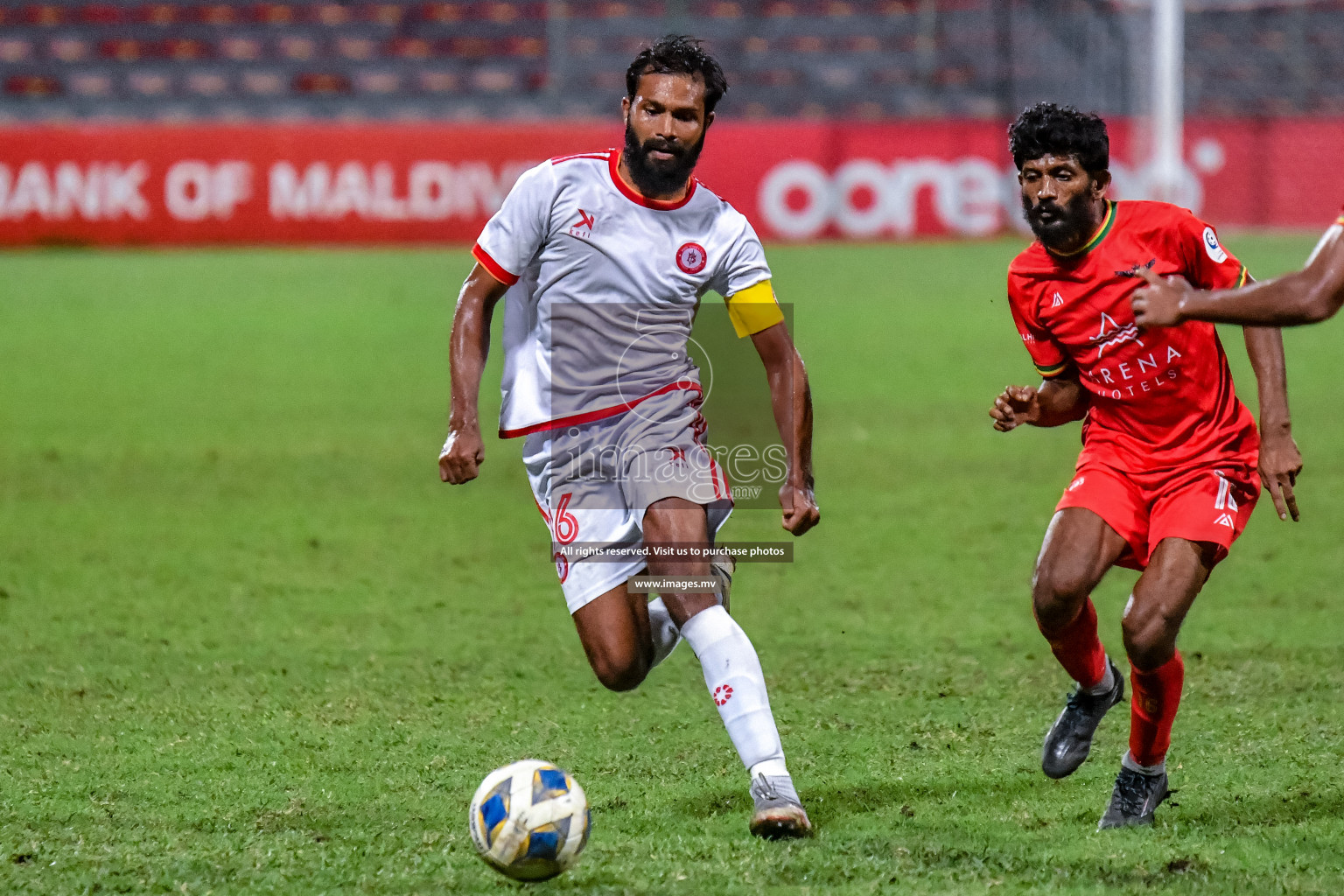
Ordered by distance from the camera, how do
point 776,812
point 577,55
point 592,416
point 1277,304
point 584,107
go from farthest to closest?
1. point 577,55
2. point 584,107
3. point 592,416
4. point 776,812
5. point 1277,304

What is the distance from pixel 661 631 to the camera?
4.73 metres

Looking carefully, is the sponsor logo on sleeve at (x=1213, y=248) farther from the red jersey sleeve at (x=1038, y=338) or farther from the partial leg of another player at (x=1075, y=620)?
the partial leg of another player at (x=1075, y=620)

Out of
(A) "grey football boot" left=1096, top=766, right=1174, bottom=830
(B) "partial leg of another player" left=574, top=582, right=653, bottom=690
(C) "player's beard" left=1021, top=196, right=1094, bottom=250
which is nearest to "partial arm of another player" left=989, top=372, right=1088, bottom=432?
(C) "player's beard" left=1021, top=196, right=1094, bottom=250

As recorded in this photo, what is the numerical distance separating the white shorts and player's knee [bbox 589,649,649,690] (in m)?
0.15

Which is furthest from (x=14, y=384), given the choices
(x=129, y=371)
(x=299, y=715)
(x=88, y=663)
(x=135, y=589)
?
(x=299, y=715)

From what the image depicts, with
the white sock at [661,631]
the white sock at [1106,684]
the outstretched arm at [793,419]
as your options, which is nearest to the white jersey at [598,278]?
the outstretched arm at [793,419]

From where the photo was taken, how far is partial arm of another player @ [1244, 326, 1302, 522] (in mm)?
4238

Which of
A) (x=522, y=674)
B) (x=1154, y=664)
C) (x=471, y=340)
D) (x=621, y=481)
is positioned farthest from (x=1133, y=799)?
(x=522, y=674)

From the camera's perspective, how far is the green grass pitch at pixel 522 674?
158 inches

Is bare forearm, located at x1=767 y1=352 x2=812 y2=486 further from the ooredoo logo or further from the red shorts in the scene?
the red shorts

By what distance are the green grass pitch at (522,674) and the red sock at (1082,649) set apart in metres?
0.30

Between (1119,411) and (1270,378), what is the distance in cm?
48

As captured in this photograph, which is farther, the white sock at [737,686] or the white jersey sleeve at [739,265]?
the white jersey sleeve at [739,265]

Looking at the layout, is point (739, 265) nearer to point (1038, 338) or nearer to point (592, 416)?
point (592, 416)
